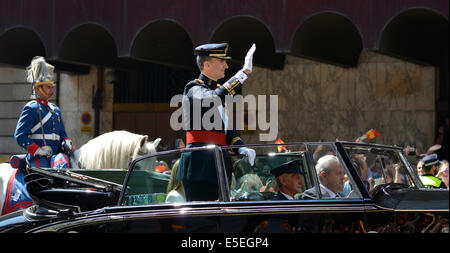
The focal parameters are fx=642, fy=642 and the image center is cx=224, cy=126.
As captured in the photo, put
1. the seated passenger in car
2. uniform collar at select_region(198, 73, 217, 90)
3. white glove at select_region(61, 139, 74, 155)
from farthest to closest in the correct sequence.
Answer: white glove at select_region(61, 139, 74, 155)
uniform collar at select_region(198, 73, 217, 90)
the seated passenger in car

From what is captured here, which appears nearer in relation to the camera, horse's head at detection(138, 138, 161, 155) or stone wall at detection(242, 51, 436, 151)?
horse's head at detection(138, 138, 161, 155)

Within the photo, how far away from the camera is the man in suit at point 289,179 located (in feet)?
12.6

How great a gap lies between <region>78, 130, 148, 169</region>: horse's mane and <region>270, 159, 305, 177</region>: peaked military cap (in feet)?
9.24

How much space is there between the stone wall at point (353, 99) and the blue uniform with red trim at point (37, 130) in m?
7.48

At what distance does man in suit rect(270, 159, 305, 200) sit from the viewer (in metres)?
3.84

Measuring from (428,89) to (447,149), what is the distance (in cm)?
128

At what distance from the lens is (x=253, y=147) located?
3.87 m

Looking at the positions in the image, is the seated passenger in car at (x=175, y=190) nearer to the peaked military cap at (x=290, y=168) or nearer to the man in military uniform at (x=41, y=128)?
the peaked military cap at (x=290, y=168)

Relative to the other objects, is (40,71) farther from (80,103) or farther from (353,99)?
(80,103)

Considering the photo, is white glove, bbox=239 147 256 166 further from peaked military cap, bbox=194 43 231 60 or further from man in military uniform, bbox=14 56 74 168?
man in military uniform, bbox=14 56 74 168

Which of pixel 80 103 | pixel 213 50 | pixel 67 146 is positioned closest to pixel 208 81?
pixel 213 50

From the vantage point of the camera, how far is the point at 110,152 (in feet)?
21.6

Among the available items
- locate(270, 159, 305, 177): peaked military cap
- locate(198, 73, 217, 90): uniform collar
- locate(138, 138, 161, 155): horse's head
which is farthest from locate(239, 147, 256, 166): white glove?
locate(138, 138, 161, 155): horse's head

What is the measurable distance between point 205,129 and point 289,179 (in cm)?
102
